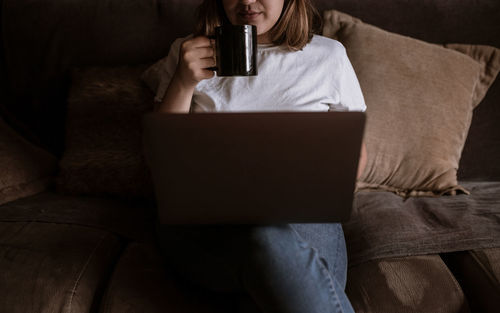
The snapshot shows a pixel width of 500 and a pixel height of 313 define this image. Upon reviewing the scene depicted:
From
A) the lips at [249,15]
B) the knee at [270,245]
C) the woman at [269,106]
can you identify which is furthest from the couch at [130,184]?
the lips at [249,15]

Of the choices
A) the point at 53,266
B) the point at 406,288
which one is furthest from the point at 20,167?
the point at 406,288

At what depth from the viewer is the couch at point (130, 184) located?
89cm

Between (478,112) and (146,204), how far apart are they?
47.6 inches

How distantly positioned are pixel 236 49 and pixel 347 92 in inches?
15.7

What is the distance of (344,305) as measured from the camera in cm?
76

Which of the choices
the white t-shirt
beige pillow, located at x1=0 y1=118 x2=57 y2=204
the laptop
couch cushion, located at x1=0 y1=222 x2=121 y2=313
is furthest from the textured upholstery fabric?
the laptop

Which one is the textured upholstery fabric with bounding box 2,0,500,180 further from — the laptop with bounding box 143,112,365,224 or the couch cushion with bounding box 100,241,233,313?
the laptop with bounding box 143,112,365,224

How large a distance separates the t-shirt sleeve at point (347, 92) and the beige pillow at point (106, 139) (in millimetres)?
644

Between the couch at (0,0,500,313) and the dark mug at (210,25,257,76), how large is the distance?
1.65ft

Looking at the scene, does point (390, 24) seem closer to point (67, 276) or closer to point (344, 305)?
point (344, 305)

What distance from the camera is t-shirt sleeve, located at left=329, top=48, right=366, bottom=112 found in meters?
1.09

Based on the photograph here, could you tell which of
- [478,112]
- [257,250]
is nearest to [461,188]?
[478,112]

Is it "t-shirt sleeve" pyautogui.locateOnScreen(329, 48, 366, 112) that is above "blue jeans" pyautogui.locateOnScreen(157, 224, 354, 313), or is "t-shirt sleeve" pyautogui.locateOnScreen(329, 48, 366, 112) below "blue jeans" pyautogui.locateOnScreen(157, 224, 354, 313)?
above

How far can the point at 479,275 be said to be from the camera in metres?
0.91
